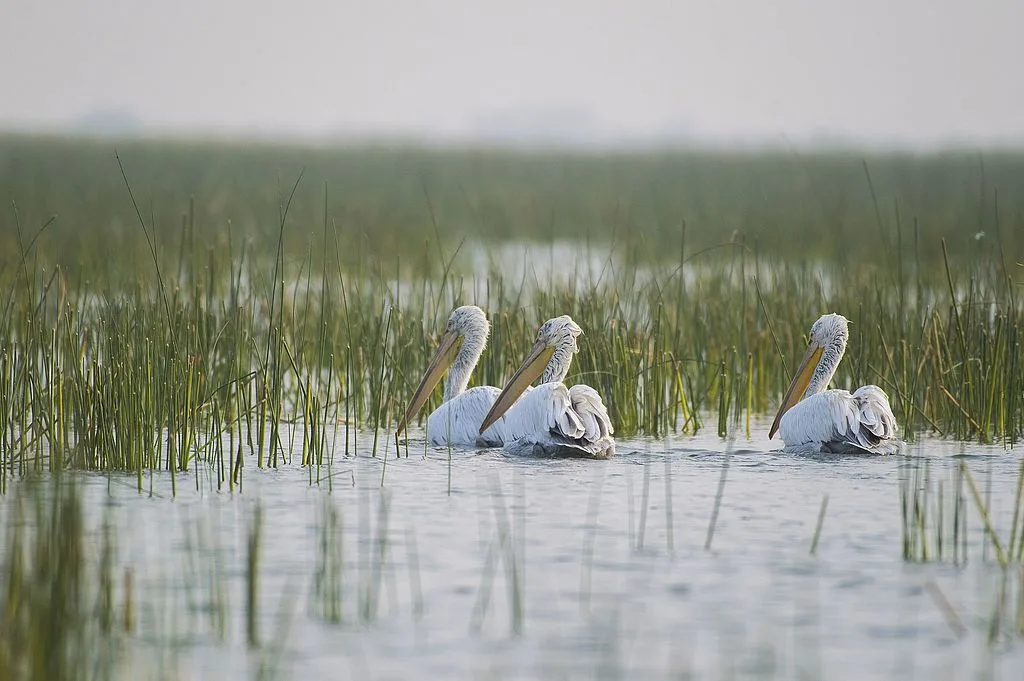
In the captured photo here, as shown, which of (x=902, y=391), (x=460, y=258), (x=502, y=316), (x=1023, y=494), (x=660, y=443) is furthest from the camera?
(x=460, y=258)

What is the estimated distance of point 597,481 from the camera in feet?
22.1

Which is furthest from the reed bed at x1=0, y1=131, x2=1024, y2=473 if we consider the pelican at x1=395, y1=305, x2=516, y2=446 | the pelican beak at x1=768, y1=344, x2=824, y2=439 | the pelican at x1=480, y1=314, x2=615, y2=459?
the pelican at x1=480, y1=314, x2=615, y2=459

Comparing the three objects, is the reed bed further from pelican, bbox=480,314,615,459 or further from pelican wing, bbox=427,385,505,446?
pelican, bbox=480,314,615,459

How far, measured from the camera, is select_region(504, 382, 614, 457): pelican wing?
722cm

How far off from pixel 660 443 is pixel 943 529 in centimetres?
235

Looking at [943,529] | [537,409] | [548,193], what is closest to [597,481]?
[537,409]

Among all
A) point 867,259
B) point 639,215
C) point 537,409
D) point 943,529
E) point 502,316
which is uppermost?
point 639,215

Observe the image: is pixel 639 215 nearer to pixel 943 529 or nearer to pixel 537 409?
pixel 537 409

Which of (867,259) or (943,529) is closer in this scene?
(943,529)

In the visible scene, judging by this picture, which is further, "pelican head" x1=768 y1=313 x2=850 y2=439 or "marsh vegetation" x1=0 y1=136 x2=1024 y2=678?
"pelican head" x1=768 y1=313 x2=850 y2=439

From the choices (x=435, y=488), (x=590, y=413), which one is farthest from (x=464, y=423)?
(x=435, y=488)

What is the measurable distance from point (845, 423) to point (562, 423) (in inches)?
54.3

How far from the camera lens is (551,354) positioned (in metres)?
8.10

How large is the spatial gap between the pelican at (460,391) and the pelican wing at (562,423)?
28 cm
